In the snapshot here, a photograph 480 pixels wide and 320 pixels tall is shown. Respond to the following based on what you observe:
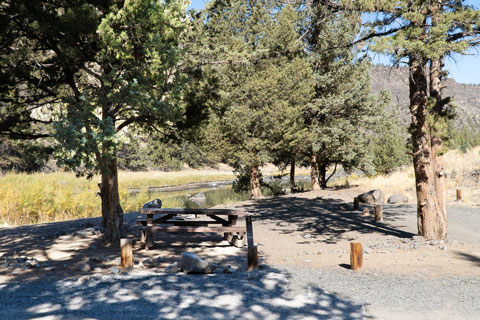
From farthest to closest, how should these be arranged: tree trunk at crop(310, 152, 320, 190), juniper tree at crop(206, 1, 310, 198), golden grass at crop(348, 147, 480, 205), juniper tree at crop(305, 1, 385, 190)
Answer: tree trunk at crop(310, 152, 320, 190)
juniper tree at crop(305, 1, 385, 190)
juniper tree at crop(206, 1, 310, 198)
golden grass at crop(348, 147, 480, 205)

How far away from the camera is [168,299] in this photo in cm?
472

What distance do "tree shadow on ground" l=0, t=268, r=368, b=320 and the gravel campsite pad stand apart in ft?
0.04

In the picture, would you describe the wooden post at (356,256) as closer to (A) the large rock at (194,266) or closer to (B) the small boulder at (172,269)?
(A) the large rock at (194,266)

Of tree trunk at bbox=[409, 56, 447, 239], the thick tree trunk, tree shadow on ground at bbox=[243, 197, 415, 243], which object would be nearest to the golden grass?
tree shadow on ground at bbox=[243, 197, 415, 243]

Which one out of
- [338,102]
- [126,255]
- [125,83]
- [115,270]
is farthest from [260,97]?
[115,270]

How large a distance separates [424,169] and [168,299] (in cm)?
660

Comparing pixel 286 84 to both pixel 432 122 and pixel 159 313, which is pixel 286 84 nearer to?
pixel 432 122

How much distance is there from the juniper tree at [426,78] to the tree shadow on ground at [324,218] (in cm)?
127

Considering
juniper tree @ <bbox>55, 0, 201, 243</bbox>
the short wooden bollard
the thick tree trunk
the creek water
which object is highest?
juniper tree @ <bbox>55, 0, 201, 243</bbox>

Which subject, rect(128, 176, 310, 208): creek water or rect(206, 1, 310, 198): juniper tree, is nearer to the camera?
rect(206, 1, 310, 198): juniper tree

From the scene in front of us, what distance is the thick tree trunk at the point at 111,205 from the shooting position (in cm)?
813

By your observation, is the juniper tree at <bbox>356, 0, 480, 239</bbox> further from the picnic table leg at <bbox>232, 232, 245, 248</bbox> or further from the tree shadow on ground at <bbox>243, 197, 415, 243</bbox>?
the picnic table leg at <bbox>232, 232, 245, 248</bbox>

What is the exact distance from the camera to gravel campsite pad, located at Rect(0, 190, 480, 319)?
4438mm

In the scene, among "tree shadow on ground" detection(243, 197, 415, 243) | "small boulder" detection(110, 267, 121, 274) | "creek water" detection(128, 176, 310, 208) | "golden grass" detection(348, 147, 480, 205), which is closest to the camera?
"small boulder" detection(110, 267, 121, 274)
